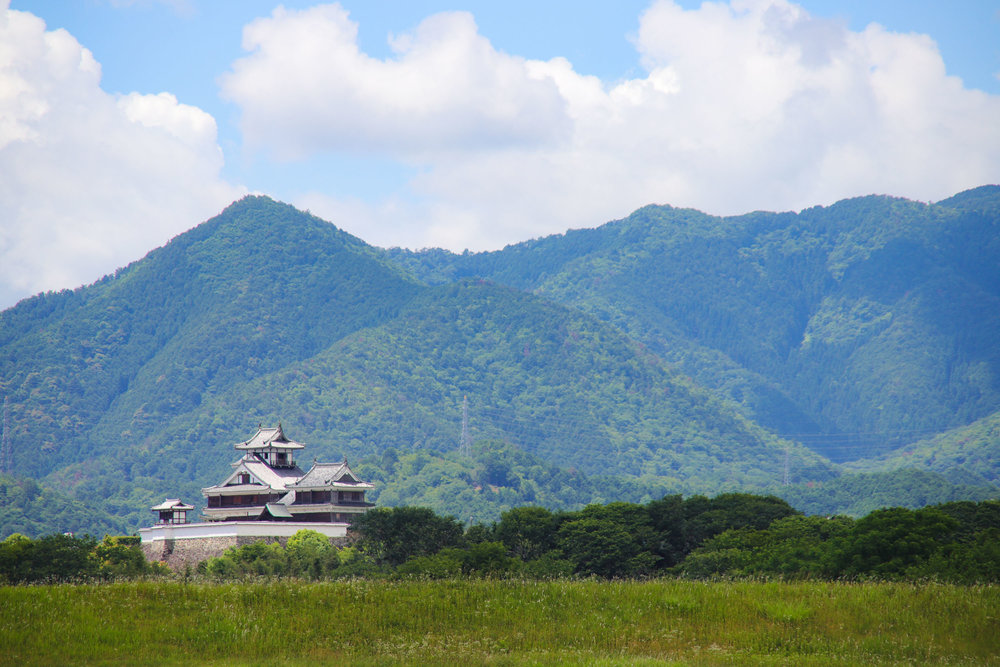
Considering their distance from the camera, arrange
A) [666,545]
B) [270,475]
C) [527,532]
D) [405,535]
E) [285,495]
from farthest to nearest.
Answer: [270,475], [285,495], [405,535], [527,532], [666,545]

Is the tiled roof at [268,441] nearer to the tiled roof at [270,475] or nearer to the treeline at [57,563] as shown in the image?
the tiled roof at [270,475]

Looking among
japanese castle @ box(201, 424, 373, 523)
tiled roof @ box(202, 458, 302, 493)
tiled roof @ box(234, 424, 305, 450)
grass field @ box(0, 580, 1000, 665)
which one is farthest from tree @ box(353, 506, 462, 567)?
grass field @ box(0, 580, 1000, 665)

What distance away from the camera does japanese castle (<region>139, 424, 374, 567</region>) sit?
8556cm

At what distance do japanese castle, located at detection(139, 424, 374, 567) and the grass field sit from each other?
177 ft

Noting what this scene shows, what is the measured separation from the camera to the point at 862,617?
3000 centimetres

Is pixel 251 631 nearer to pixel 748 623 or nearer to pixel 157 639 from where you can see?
pixel 157 639

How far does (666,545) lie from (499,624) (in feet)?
123

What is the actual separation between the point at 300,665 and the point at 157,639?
159 inches

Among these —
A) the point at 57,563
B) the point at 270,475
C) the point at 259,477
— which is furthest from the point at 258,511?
the point at 57,563

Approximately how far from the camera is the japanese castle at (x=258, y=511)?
281 ft

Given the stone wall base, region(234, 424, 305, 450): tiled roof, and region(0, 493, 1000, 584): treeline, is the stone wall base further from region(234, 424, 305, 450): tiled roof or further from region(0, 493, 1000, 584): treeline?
region(234, 424, 305, 450): tiled roof

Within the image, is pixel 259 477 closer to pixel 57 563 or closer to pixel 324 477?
pixel 324 477

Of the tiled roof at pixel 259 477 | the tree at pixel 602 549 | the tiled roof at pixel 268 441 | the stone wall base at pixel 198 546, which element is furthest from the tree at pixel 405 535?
the tiled roof at pixel 268 441

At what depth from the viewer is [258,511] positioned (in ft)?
296
